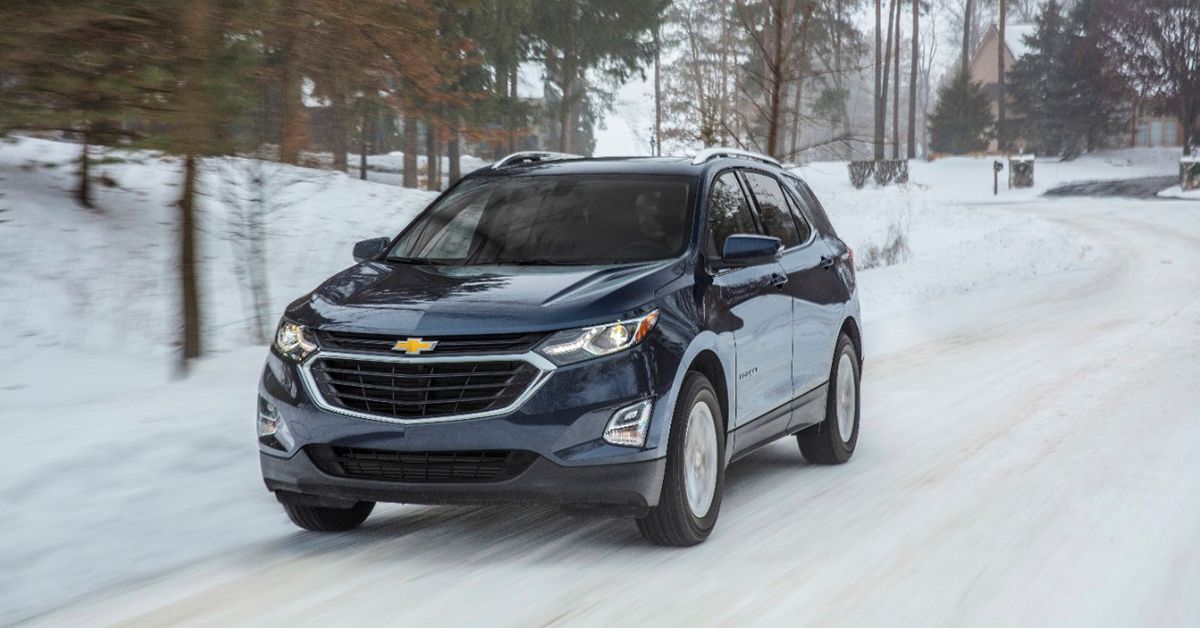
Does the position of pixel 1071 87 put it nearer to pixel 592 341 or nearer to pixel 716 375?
pixel 716 375

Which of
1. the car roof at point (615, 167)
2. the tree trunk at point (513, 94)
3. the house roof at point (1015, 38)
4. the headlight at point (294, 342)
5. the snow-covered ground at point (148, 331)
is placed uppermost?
the house roof at point (1015, 38)

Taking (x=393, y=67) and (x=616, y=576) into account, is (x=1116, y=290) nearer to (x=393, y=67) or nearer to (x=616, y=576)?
(x=393, y=67)

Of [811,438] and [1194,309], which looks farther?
[1194,309]

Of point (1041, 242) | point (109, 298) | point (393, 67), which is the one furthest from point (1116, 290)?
point (109, 298)

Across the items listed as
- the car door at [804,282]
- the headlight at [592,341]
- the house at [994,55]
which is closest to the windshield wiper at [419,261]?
the headlight at [592,341]

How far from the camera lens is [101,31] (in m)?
12.0

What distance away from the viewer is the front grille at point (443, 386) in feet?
19.4

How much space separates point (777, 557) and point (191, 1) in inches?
264

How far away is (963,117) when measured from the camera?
77938 mm

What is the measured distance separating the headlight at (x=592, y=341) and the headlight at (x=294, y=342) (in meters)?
1.02

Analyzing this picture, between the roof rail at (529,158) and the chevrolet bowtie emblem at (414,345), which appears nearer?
the chevrolet bowtie emblem at (414,345)

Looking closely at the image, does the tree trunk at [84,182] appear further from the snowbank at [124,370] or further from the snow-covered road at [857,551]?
the snow-covered road at [857,551]

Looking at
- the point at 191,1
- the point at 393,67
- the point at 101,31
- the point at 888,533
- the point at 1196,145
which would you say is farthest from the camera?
the point at 1196,145

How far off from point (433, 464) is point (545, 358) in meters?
0.63
